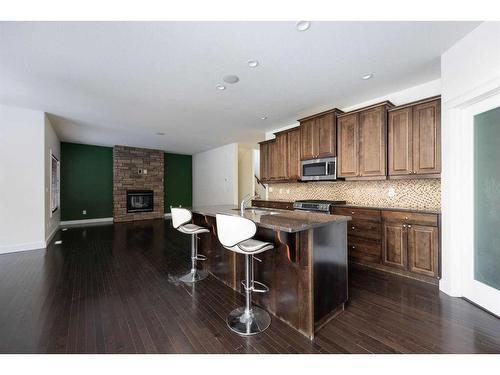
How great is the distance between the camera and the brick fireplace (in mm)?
7727

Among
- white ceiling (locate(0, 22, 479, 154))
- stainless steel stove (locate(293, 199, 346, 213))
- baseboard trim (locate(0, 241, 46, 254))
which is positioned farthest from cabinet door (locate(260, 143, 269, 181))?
baseboard trim (locate(0, 241, 46, 254))

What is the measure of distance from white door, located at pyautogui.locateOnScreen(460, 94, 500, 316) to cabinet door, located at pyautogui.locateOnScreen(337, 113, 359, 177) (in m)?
1.38

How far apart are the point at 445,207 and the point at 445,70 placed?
1.57m

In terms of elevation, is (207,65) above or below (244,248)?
above

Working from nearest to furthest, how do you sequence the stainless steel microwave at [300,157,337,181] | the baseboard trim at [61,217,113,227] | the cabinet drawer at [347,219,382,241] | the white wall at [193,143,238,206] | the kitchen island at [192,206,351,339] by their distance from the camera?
the kitchen island at [192,206,351,339]
the cabinet drawer at [347,219,382,241]
the stainless steel microwave at [300,157,337,181]
the baseboard trim at [61,217,113,227]
the white wall at [193,143,238,206]

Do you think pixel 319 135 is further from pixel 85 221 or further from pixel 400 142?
pixel 85 221

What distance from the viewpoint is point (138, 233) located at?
583cm

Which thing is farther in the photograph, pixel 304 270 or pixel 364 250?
pixel 364 250

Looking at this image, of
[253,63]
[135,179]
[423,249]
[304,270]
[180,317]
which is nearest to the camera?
[304,270]

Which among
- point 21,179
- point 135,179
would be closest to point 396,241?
point 21,179

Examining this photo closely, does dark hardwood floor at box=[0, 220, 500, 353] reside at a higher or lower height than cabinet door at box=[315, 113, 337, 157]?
lower

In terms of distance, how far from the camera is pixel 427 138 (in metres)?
2.86

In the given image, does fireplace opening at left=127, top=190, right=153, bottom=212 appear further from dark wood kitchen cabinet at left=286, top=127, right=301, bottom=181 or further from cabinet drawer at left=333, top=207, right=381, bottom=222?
cabinet drawer at left=333, top=207, right=381, bottom=222

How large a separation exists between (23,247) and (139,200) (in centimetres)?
413
